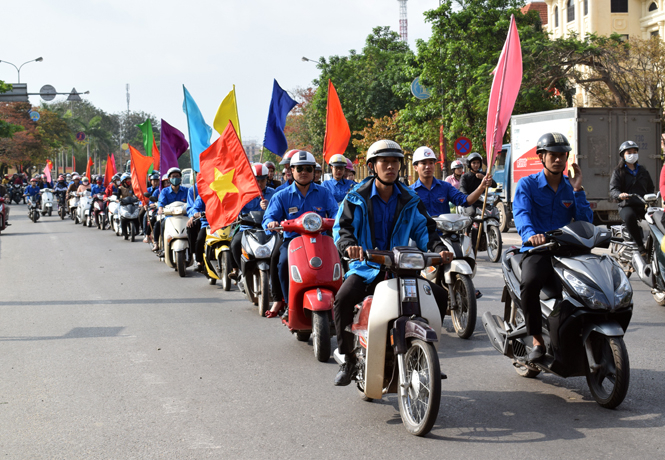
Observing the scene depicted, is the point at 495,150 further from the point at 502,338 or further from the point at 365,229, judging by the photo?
the point at 365,229

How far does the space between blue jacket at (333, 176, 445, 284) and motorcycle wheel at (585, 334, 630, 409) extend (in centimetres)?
116

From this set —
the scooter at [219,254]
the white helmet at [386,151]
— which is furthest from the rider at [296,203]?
the scooter at [219,254]

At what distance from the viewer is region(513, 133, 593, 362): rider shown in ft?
16.3

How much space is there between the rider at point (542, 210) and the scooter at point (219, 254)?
5615 millimetres

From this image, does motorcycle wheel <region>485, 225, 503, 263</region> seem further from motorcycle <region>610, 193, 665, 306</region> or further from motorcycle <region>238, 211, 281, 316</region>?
motorcycle <region>238, 211, 281, 316</region>

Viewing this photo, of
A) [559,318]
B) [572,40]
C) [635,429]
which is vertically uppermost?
[572,40]

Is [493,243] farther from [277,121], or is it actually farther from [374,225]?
[374,225]

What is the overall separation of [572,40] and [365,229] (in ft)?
77.7

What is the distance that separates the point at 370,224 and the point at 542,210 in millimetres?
1321

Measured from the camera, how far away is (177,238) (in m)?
12.3

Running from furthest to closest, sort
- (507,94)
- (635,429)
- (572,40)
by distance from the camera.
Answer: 1. (572,40)
2. (507,94)
3. (635,429)

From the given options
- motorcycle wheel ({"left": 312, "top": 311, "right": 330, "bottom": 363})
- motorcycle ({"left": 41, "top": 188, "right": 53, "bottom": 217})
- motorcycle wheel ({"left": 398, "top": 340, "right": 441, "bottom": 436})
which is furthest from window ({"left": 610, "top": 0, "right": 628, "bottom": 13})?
motorcycle wheel ({"left": 398, "top": 340, "right": 441, "bottom": 436})

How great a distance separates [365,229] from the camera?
4922 millimetres

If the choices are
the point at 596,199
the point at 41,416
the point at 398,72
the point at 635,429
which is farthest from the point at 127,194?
the point at 398,72
